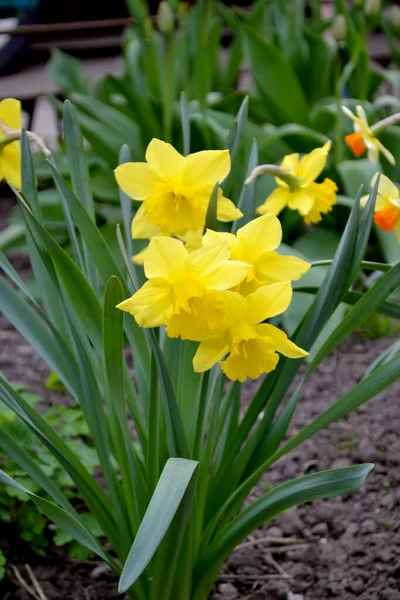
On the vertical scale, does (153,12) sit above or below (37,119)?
above

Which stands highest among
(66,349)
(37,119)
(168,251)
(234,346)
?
(168,251)

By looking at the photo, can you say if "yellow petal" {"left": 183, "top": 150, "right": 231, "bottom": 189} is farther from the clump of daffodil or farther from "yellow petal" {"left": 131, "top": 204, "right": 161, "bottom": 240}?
the clump of daffodil

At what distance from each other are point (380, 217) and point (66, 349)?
48 cm

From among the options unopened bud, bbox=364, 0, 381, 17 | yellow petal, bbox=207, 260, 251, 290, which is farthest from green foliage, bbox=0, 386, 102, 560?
unopened bud, bbox=364, 0, 381, 17

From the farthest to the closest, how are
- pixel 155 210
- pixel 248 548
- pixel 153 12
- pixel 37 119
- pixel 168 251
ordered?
pixel 153 12
pixel 37 119
pixel 248 548
pixel 155 210
pixel 168 251

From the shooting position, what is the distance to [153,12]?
598 centimetres

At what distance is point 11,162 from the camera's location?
1.15 m

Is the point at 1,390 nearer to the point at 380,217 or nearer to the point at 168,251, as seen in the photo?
the point at 168,251

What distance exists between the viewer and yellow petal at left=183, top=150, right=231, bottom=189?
0.96 metres

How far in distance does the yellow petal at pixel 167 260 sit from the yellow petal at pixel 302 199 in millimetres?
285

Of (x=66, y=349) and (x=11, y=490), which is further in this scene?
(x=11, y=490)

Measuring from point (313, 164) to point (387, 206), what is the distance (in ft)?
0.41

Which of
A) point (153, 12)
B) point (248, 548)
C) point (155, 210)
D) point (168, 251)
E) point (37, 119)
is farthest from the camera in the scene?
point (153, 12)

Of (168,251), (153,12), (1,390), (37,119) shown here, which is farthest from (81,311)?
(153,12)
